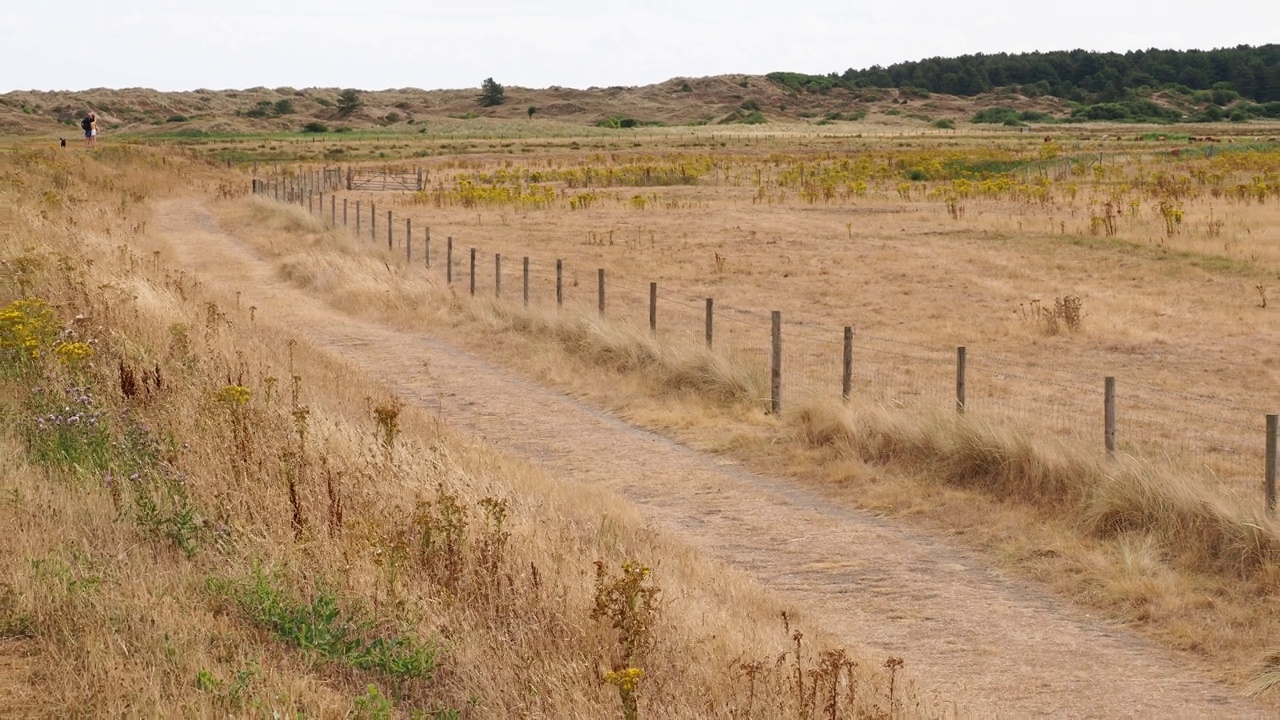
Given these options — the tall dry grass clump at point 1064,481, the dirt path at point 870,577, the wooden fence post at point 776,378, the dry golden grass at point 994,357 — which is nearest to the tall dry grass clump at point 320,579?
the dirt path at point 870,577

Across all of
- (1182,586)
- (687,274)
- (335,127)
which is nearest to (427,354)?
(687,274)

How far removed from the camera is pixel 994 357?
59.4 ft

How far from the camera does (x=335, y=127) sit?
148 m

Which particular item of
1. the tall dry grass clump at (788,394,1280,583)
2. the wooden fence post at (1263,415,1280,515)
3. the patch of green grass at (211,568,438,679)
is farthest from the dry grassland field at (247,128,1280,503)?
the patch of green grass at (211,568,438,679)

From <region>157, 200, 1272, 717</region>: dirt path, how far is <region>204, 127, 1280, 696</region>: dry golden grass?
373 mm

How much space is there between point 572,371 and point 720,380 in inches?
106

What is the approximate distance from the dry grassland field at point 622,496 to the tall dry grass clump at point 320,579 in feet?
0.09

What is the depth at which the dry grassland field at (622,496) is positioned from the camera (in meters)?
5.77

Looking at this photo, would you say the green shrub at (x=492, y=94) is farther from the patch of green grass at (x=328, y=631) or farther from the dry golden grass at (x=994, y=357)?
the patch of green grass at (x=328, y=631)

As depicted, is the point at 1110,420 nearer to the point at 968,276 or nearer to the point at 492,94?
the point at 968,276

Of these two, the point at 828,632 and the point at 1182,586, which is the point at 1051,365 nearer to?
the point at 1182,586

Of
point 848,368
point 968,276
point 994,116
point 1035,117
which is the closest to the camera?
point 848,368

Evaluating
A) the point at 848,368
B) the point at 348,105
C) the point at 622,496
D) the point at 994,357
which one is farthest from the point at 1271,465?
the point at 348,105

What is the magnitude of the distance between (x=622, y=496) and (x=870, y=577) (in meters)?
2.62
